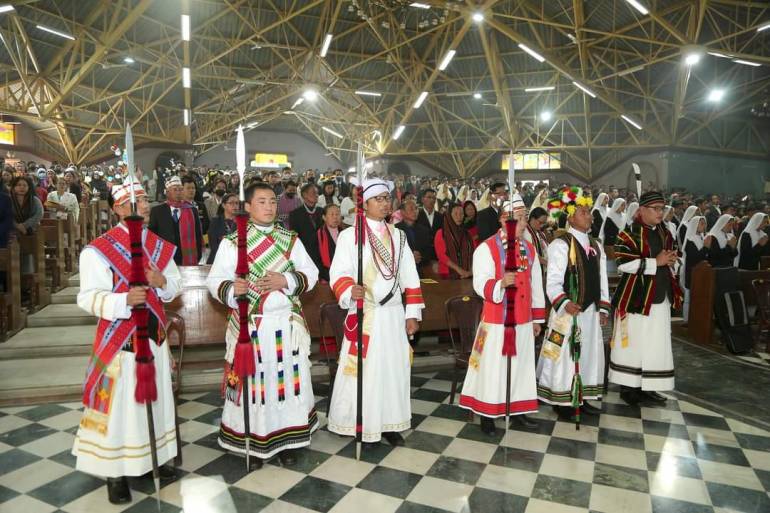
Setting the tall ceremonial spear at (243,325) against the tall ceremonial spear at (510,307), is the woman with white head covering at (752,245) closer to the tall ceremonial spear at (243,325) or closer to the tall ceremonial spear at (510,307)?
the tall ceremonial spear at (510,307)

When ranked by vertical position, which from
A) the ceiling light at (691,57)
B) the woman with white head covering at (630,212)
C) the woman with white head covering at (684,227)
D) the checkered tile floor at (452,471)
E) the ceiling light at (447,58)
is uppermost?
the ceiling light at (447,58)

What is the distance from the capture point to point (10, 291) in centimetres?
527

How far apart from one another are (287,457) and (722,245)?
6.87 meters

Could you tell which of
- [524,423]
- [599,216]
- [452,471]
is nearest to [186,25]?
[599,216]

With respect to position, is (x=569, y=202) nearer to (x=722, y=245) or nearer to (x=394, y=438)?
(x=394, y=438)

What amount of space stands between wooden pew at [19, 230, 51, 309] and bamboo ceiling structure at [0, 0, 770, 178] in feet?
22.0

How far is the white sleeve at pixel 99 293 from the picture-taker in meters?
2.79

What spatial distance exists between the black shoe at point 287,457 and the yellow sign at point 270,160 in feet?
91.2

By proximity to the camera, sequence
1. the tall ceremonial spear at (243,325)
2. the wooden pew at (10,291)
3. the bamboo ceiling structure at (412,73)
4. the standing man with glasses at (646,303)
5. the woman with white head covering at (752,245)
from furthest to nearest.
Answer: the bamboo ceiling structure at (412,73)
the woman with white head covering at (752,245)
the wooden pew at (10,291)
the standing man with glasses at (646,303)
the tall ceremonial spear at (243,325)

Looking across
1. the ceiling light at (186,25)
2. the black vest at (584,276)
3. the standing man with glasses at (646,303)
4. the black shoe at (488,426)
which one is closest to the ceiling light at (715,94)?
the ceiling light at (186,25)

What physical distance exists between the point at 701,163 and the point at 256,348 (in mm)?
22481

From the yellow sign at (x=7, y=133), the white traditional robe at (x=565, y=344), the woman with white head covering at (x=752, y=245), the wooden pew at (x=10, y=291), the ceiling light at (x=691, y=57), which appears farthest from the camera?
the yellow sign at (x=7, y=133)

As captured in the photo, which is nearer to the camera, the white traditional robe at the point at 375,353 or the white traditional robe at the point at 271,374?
the white traditional robe at the point at 271,374

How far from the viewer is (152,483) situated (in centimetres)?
322
